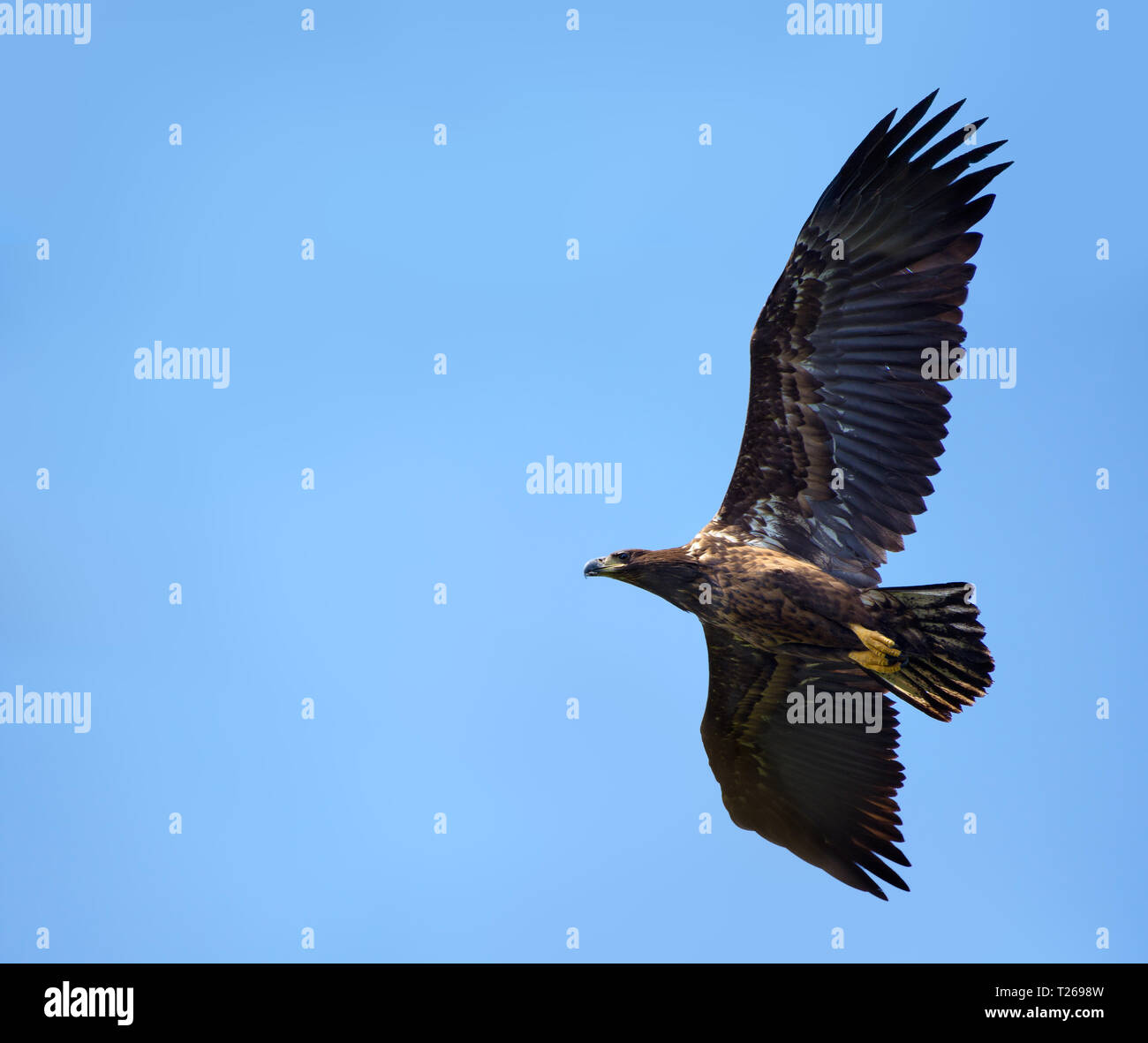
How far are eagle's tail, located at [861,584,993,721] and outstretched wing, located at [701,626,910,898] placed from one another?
43.9 inches

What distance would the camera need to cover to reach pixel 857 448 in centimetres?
1255

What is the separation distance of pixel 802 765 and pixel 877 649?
91.7 inches

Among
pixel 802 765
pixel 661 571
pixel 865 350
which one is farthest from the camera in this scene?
pixel 802 765

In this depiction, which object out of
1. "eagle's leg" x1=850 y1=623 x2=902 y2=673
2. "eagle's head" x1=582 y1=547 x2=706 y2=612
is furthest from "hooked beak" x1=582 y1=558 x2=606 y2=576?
"eagle's leg" x1=850 y1=623 x2=902 y2=673

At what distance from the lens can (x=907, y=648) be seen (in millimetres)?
12438

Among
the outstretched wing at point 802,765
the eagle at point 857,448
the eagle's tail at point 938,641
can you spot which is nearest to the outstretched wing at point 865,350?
the eagle at point 857,448

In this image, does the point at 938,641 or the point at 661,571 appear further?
the point at 661,571

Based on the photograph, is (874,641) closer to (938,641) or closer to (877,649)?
(877,649)

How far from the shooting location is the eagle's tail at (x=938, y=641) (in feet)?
40.2

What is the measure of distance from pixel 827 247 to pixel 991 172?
1528 millimetres

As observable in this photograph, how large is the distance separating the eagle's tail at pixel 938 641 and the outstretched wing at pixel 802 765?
1115 millimetres

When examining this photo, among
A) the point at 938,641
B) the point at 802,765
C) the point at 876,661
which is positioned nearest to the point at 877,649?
the point at 876,661

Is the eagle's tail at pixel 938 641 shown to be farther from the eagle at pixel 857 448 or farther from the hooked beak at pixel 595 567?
the hooked beak at pixel 595 567

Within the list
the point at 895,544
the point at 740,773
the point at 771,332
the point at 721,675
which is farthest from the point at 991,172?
the point at 740,773
